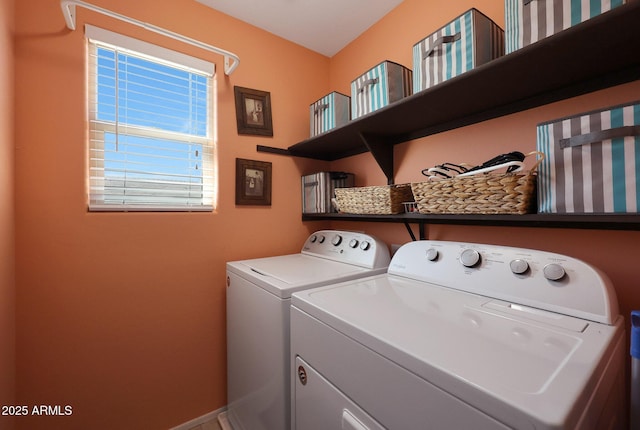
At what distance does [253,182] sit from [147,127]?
2.19 ft

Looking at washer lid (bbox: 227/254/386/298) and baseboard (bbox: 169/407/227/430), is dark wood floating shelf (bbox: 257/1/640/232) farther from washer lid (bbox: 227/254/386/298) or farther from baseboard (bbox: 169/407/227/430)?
baseboard (bbox: 169/407/227/430)

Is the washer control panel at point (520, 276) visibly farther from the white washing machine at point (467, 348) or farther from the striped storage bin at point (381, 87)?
the striped storage bin at point (381, 87)

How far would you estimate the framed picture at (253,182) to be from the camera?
175 cm

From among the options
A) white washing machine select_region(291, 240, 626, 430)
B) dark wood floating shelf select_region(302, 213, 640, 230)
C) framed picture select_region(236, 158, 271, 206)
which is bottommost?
white washing machine select_region(291, 240, 626, 430)

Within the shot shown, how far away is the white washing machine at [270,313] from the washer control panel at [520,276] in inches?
12.7

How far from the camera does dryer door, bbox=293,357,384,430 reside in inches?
27.5

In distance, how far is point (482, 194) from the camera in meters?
0.97

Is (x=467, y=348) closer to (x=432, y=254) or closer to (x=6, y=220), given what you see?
(x=432, y=254)

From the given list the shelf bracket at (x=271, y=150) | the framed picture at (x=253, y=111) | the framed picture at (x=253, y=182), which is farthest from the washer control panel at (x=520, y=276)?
the framed picture at (x=253, y=111)

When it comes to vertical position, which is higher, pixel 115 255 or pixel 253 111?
pixel 253 111

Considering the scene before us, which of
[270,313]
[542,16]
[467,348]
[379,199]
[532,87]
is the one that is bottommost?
[270,313]

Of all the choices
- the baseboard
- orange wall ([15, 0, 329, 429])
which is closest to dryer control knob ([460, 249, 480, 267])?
orange wall ([15, 0, 329, 429])

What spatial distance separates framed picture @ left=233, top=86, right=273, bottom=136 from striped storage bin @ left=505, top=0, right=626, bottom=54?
4.55ft

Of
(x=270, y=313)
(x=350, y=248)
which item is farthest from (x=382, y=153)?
(x=270, y=313)
